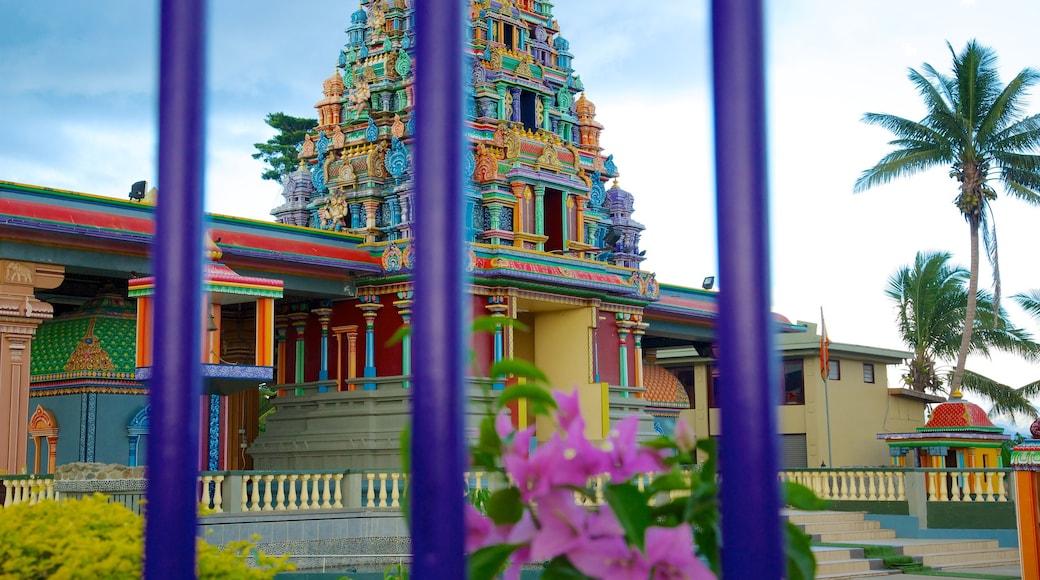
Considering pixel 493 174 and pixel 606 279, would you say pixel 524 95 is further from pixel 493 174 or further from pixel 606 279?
pixel 606 279

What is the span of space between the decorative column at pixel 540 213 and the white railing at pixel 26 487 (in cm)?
1067

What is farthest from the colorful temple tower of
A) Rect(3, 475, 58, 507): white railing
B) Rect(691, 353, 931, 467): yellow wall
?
Rect(691, 353, 931, 467): yellow wall

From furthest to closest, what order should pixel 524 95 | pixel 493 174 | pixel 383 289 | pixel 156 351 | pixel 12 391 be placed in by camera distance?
pixel 524 95 → pixel 493 174 → pixel 383 289 → pixel 12 391 → pixel 156 351

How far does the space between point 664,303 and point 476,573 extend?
928 inches

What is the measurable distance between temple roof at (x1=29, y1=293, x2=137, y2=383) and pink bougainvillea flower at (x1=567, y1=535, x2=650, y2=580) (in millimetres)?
17565

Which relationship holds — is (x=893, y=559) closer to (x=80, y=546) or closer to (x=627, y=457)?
(x=80, y=546)

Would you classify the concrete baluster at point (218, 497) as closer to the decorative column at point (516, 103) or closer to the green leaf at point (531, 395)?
the decorative column at point (516, 103)

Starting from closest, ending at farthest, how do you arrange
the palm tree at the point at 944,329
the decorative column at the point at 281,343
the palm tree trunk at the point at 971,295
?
1. the decorative column at the point at 281,343
2. the palm tree trunk at the point at 971,295
3. the palm tree at the point at 944,329

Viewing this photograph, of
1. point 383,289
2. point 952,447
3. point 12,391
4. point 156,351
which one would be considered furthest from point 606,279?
point 156,351

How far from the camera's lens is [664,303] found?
2598cm

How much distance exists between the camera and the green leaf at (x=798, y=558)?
261cm

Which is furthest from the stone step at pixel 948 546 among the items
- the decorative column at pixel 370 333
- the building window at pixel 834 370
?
the building window at pixel 834 370

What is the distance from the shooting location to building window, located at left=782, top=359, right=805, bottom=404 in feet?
105

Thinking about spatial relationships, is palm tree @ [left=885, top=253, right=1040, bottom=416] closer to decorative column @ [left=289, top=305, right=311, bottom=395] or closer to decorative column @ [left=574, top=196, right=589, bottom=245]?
decorative column @ [left=574, top=196, right=589, bottom=245]
